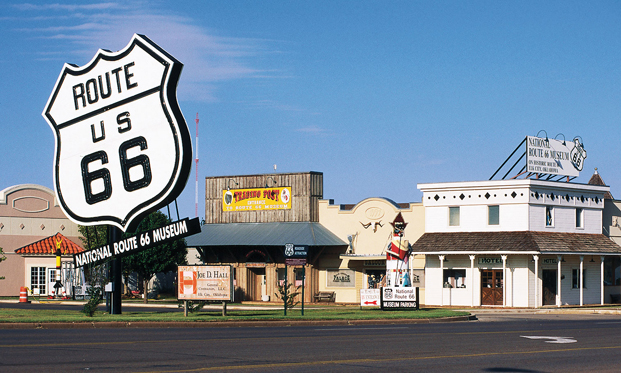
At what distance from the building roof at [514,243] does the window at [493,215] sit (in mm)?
785

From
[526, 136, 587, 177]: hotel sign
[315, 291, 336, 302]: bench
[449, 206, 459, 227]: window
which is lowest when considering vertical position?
[315, 291, 336, 302]: bench

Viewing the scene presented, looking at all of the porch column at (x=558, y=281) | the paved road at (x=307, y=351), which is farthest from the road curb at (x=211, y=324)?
the porch column at (x=558, y=281)

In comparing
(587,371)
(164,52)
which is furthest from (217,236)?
(587,371)

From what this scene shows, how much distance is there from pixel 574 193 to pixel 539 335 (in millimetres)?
27979

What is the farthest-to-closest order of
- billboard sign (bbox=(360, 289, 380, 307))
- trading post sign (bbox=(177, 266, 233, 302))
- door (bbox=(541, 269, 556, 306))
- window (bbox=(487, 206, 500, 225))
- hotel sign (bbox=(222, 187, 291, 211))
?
hotel sign (bbox=(222, 187, 291, 211)), window (bbox=(487, 206, 500, 225)), door (bbox=(541, 269, 556, 306)), billboard sign (bbox=(360, 289, 380, 307)), trading post sign (bbox=(177, 266, 233, 302))

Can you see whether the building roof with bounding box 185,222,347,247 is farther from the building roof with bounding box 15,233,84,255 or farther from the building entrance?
the building roof with bounding box 15,233,84,255

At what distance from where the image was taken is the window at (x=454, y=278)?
4606 cm

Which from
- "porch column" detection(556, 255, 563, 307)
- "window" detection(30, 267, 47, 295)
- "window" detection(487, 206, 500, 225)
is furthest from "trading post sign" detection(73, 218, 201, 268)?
"window" detection(30, 267, 47, 295)

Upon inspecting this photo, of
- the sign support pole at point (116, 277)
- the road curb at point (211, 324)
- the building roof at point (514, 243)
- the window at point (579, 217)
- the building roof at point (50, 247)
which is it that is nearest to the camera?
the road curb at point (211, 324)

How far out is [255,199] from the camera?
173 feet

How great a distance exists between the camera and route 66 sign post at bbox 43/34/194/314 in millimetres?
27500

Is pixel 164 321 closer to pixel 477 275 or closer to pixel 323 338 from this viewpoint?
pixel 323 338

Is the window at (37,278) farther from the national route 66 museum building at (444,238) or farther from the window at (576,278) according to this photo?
the window at (576,278)

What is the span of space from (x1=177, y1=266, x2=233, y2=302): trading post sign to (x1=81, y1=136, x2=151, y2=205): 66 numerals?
163 inches
